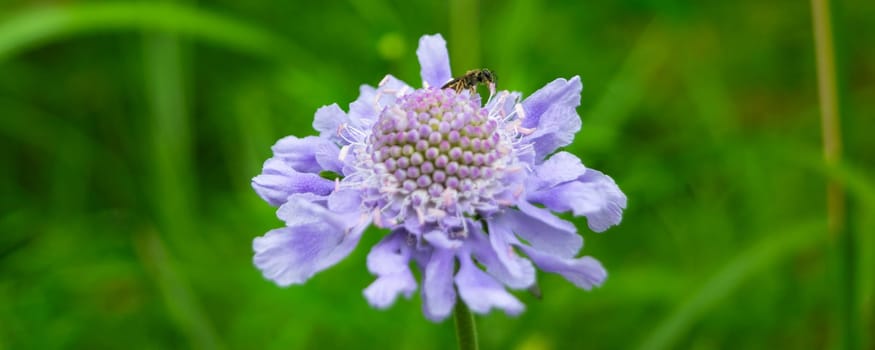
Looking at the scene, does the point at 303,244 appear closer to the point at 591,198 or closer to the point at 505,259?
the point at 505,259

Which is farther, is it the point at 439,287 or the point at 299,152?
the point at 299,152

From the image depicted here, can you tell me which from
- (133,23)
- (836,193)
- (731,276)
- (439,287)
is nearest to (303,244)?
(439,287)

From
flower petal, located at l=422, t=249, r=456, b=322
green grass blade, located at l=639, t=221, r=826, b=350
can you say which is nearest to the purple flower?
flower petal, located at l=422, t=249, r=456, b=322

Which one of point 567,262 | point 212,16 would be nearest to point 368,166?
point 567,262

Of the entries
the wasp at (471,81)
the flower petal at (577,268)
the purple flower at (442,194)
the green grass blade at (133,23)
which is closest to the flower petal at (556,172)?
the purple flower at (442,194)

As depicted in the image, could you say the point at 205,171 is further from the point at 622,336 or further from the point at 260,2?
the point at 622,336

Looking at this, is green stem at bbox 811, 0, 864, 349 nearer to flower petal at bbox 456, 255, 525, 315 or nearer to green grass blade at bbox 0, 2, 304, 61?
flower petal at bbox 456, 255, 525, 315
